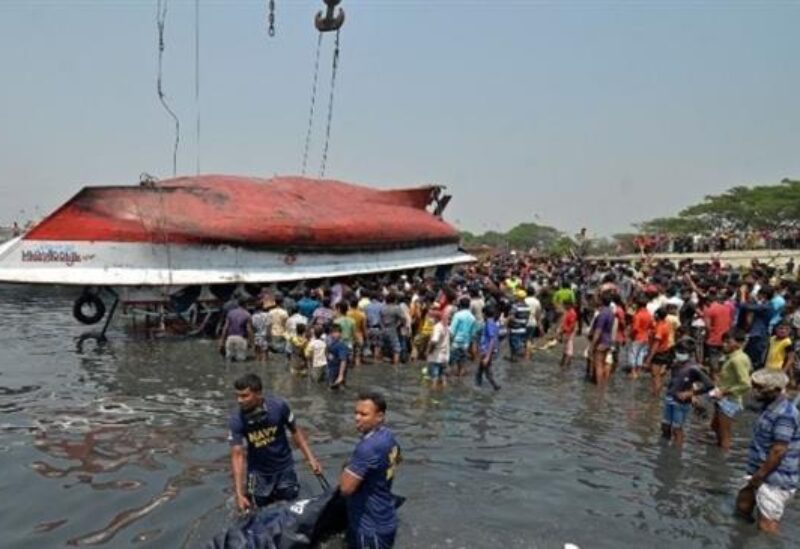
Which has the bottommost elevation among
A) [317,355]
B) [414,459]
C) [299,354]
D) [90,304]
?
[414,459]

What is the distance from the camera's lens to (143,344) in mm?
16938

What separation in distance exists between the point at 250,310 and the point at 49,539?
35.0 feet

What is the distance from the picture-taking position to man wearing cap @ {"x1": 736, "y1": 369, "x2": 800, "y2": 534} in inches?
249

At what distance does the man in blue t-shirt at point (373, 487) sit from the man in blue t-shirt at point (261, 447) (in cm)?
89

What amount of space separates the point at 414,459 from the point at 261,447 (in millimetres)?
3417

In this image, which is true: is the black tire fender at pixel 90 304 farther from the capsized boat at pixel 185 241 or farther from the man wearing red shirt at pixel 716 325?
the man wearing red shirt at pixel 716 325

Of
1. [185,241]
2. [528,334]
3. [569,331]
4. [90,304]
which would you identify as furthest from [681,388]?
[90,304]

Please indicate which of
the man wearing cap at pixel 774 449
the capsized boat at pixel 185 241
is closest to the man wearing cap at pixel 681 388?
the man wearing cap at pixel 774 449

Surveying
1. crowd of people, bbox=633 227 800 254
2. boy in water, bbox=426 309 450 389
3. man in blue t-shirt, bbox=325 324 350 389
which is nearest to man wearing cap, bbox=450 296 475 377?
boy in water, bbox=426 309 450 389

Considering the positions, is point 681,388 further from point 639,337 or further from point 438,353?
point 639,337

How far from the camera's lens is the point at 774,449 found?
629cm

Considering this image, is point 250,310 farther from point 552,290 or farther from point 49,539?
point 49,539

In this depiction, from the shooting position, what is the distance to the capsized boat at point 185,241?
1759 cm

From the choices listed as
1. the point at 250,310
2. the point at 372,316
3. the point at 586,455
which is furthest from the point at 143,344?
the point at 586,455
